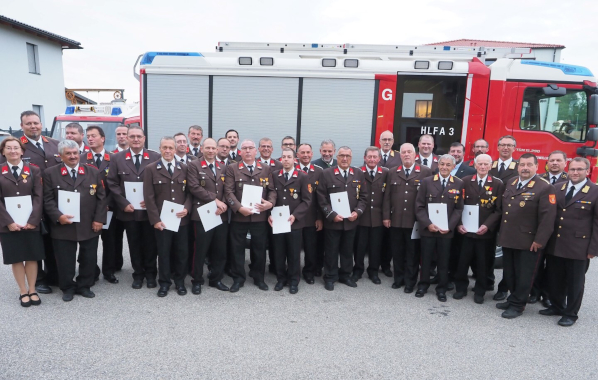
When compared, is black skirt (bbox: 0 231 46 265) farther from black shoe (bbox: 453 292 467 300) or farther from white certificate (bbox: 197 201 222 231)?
black shoe (bbox: 453 292 467 300)

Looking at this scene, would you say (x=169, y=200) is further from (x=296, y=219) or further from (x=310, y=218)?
(x=310, y=218)

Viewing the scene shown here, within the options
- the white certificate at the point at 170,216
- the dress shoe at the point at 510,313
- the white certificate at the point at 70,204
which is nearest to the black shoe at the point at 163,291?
the white certificate at the point at 170,216

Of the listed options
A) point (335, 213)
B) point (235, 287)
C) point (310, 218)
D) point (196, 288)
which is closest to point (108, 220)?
point (196, 288)

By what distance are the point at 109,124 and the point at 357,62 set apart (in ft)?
22.7

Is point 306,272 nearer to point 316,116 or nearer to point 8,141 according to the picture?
point 316,116

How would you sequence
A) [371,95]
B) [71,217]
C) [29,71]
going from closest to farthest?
[71,217], [371,95], [29,71]

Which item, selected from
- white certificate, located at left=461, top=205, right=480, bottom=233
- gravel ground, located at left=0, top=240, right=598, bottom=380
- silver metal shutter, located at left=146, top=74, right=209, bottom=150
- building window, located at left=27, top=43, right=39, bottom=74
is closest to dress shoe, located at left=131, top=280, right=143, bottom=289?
gravel ground, located at left=0, top=240, right=598, bottom=380

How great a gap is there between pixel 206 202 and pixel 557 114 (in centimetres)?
522

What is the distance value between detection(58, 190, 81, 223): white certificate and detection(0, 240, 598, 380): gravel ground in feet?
3.12

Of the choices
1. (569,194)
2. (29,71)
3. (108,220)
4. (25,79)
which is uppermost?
(29,71)

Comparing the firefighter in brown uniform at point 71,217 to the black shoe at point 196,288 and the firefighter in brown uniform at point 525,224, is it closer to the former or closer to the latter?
the black shoe at point 196,288

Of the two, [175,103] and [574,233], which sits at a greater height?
[175,103]

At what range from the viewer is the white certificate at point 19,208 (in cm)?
388

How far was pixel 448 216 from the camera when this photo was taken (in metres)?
4.42
